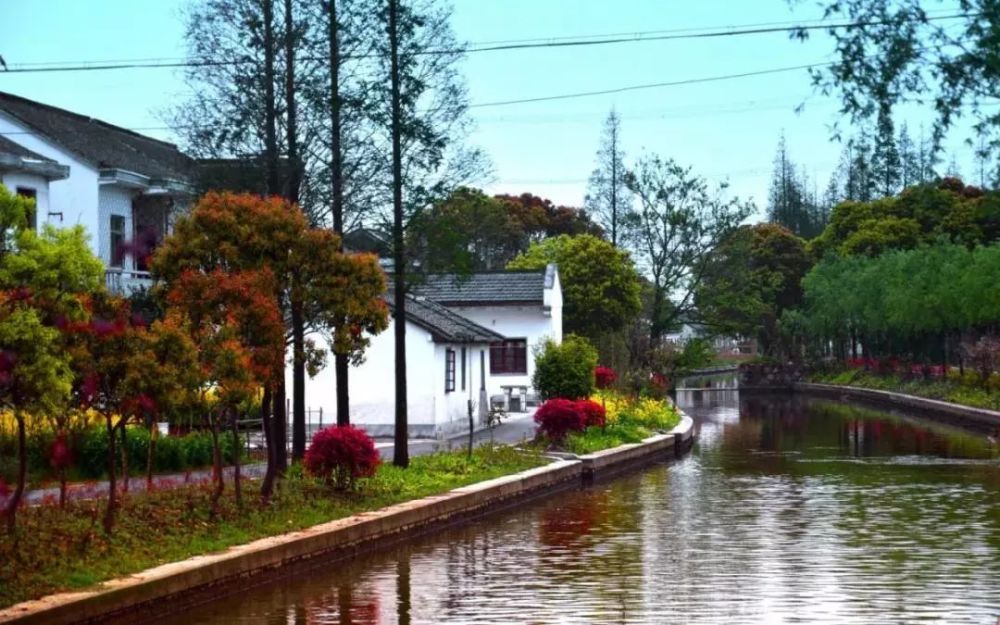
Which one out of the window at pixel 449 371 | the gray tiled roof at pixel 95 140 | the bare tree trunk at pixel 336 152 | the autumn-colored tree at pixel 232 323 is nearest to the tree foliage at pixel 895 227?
the window at pixel 449 371

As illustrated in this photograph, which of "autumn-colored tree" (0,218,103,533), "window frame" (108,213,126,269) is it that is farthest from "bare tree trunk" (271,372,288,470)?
"window frame" (108,213,126,269)

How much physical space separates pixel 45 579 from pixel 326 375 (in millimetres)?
25931

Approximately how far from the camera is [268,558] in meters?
17.6

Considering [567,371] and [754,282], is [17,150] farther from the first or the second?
[754,282]

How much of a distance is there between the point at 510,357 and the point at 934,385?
2035 centimetres

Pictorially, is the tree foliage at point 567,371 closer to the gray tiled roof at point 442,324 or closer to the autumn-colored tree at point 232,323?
the gray tiled roof at point 442,324

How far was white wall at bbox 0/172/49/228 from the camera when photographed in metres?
29.5

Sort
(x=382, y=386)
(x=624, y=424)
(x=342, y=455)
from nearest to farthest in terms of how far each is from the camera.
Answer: (x=342, y=455) < (x=382, y=386) < (x=624, y=424)

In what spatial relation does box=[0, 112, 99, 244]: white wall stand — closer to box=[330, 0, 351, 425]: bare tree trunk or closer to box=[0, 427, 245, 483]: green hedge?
box=[0, 427, 245, 483]: green hedge

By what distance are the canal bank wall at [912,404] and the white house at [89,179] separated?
28.0 metres

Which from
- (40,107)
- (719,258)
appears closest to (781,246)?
(719,258)

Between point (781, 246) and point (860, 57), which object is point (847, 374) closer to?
point (781, 246)

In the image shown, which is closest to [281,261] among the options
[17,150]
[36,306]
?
[36,306]

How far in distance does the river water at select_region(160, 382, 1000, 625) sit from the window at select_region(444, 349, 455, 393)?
30.4ft
